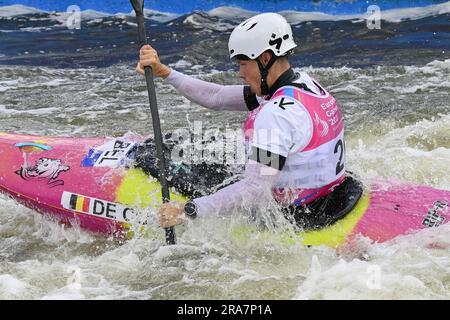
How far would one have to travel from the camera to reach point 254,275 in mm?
3742

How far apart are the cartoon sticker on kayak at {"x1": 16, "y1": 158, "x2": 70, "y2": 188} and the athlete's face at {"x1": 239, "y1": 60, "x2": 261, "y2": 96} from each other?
4.84 ft

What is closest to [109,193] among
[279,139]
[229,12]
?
[279,139]

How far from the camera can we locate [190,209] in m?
3.58

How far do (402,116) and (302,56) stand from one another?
3913 millimetres

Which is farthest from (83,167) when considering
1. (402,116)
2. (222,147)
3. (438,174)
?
(402,116)

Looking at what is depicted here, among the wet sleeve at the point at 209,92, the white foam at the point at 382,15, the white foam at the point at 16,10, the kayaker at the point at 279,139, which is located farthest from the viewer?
the white foam at the point at 16,10

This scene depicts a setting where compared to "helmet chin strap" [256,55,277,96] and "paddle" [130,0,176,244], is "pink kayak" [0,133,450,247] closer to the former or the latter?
"paddle" [130,0,176,244]

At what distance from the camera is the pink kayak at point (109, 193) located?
389 centimetres

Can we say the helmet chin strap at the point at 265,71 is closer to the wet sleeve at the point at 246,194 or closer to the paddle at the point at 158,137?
the wet sleeve at the point at 246,194

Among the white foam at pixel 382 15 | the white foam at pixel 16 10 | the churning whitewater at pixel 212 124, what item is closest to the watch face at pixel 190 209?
the churning whitewater at pixel 212 124

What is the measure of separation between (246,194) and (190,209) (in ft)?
1.00

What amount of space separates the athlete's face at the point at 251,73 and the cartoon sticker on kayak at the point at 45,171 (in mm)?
1475

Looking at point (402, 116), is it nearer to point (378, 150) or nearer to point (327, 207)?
point (378, 150)

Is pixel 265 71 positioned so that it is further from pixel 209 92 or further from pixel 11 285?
pixel 11 285
